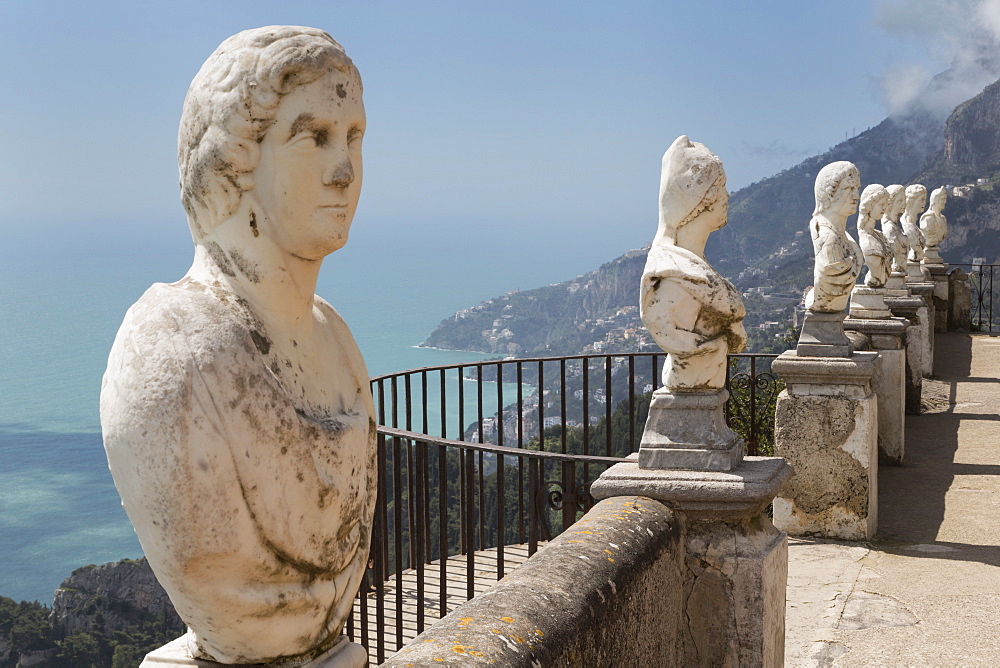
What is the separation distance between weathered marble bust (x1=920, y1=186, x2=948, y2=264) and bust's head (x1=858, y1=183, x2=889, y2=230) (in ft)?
23.9

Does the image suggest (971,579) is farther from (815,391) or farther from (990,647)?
(815,391)

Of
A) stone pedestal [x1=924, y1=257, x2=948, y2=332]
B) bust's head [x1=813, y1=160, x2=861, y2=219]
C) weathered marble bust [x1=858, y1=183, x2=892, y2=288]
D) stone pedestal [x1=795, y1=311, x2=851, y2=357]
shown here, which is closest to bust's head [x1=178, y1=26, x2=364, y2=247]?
stone pedestal [x1=795, y1=311, x2=851, y2=357]

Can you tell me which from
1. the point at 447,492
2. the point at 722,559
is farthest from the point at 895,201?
the point at 722,559

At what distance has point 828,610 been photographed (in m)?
5.01

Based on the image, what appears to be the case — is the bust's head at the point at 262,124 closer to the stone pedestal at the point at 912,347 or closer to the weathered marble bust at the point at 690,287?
the weathered marble bust at the point at 690,287

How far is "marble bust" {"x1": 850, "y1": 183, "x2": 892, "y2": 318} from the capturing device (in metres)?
9.01

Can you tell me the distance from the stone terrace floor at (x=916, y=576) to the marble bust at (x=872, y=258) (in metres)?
1.27

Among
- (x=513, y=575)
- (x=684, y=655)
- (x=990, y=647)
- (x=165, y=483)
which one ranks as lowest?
(x=990, y=647)

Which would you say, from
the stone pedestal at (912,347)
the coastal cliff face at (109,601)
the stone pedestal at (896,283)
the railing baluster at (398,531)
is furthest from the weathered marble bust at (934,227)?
the railing baluster at (398,531)

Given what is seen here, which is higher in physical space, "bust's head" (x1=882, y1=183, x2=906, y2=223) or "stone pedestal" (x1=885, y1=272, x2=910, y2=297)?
"bust's head" (x1=882, y1=183, x2=906, y2=223)

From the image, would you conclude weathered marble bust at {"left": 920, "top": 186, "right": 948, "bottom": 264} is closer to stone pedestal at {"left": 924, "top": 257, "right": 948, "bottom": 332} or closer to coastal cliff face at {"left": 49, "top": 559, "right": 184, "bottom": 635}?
stone pedestal at {"left": 924, "top": 257, "right": 948, "bottom": 332}

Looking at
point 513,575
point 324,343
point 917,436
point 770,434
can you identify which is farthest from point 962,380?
point 324,343

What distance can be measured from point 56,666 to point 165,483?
11.6 metres

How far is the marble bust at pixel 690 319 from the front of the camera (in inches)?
145
